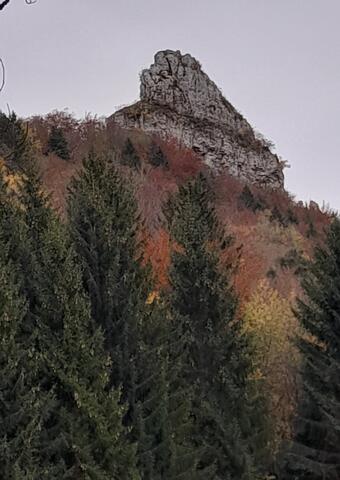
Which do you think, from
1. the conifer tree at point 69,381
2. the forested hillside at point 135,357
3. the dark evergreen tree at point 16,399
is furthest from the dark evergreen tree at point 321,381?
the dark evergreen tree at point 16,399

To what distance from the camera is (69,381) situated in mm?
10695

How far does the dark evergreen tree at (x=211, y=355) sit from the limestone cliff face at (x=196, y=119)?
2033 inches

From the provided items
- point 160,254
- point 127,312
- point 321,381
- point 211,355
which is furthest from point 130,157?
point 127,312

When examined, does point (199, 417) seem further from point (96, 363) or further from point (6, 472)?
point (6, 472)

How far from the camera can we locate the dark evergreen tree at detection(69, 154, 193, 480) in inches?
470

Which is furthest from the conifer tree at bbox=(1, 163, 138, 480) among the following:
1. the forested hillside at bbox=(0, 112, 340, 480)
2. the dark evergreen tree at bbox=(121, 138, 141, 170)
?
the dark evergreen tree at bbox=(121, 138, 141, 170)

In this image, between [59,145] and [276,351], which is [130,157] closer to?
[59,145]

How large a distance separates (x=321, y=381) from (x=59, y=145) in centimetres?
3391

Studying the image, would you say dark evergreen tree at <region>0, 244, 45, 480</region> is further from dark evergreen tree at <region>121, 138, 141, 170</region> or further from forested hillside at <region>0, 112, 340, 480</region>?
dark evergreen tree at <region>121, 138, 141, 170</region>

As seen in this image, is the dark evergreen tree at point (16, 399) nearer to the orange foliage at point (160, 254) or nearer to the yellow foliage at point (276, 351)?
the yellow foliage at point (276, 351)

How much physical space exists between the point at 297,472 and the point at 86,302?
8.08 m

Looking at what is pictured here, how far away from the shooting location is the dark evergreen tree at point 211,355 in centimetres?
1398

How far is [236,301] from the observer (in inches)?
637

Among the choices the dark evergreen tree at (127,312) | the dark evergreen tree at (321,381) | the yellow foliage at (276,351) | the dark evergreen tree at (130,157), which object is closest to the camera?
the dark evergreen tree at (127,312)
